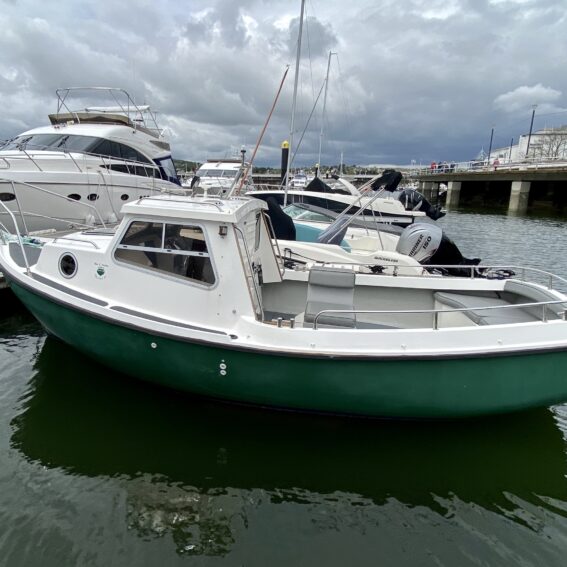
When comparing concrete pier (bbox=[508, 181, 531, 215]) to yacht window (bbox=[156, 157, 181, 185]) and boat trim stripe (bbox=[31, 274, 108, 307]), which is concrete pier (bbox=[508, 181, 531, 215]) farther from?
boat trim stripe (bbox=[31, 274, 108, 307])

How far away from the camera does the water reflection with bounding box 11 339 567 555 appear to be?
3.62 m

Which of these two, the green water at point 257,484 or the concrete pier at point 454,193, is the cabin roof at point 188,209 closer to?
the green water at point 257,484

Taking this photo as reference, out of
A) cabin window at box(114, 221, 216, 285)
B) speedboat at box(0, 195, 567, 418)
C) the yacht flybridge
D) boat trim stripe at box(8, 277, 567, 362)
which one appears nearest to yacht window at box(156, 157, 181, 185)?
the yacht flybridge

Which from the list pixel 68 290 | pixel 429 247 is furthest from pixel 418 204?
pixel 68 290

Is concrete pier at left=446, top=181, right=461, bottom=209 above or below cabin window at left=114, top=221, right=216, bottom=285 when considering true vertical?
below

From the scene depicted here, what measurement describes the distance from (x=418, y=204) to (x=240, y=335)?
16.7 metres

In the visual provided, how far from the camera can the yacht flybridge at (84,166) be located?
10.0 metres

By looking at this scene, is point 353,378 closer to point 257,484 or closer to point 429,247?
point 257,484

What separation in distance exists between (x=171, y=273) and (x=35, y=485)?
86.7 inches

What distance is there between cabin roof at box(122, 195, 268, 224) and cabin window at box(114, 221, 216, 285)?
0.12 meters

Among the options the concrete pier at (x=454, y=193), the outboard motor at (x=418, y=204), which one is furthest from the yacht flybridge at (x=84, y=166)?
the concrete pier at (x=454, y=193)

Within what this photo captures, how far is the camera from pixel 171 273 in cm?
448

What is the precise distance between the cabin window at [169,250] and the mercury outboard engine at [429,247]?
5.49m

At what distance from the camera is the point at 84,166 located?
11.3m
